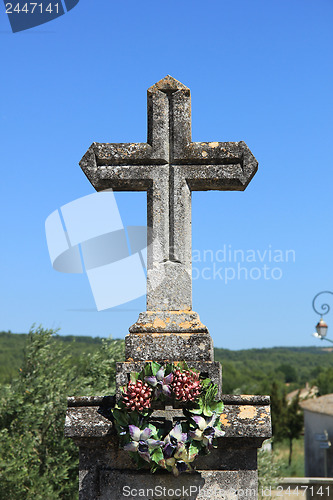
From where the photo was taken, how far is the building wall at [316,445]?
77.7 ft

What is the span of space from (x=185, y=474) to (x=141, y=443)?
48 centimetres

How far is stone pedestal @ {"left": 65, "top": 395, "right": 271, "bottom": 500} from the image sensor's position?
440 centimetres

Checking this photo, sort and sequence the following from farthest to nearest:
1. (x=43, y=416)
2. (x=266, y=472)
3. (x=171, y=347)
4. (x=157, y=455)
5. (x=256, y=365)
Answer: (x=256, y=365) < (x=266, y=472) < (x=43, y=416) < (x=171, y=347) < (x=157, y=455)

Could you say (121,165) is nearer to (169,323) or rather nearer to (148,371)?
(169,323)

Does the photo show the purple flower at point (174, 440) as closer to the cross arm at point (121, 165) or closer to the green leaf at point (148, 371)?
the green leaf at point (148, 371)

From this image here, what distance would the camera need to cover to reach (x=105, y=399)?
4582mm

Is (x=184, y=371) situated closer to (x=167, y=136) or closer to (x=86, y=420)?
(x=86, y=420)

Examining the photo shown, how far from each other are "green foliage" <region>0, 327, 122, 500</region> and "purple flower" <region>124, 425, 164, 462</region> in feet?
30.6

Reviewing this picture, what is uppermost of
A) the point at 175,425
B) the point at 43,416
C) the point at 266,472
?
the point at 43,416

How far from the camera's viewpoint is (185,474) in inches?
175

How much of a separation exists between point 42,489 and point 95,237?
26.3 feet

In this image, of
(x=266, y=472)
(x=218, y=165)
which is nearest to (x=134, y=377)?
(x=218, y=165)

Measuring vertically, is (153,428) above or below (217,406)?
below

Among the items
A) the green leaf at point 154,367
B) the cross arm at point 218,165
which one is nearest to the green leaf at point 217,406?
the green leaf at point 154,367
